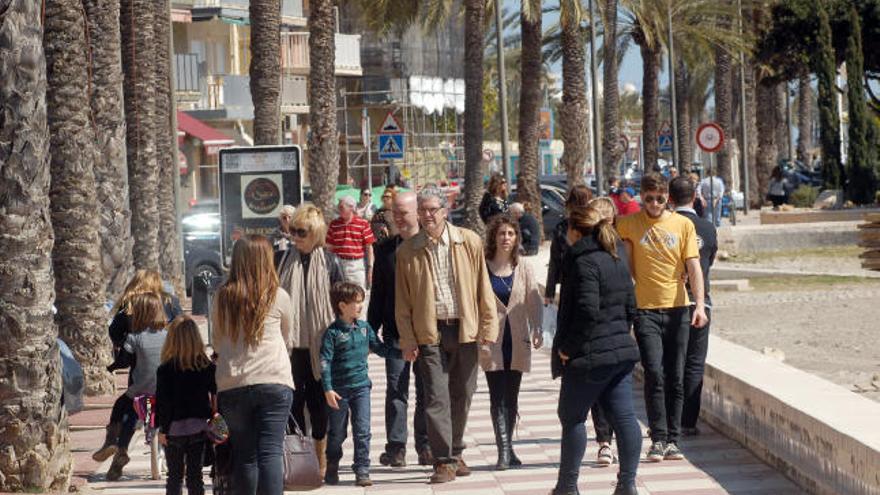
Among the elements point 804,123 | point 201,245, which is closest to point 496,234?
point 201,245

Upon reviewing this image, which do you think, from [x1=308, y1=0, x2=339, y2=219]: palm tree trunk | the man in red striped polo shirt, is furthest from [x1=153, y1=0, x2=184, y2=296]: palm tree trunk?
the man in red striped polo shirt

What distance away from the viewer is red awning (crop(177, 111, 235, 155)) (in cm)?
5253

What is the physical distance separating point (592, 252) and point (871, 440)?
5.97ft

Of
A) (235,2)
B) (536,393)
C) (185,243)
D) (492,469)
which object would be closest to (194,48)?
(235,2)

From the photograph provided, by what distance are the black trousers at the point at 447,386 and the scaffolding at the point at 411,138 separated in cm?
6157

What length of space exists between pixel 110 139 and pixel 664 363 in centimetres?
887

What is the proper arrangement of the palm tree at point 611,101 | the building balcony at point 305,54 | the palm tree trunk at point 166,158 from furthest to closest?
the building balcony at point 305,54
the palm tree at point 611,101
the palm tree trunk at point 166,158

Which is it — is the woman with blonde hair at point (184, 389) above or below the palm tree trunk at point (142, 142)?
below

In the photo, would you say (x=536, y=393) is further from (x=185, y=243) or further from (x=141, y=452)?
(x=185, y=243)

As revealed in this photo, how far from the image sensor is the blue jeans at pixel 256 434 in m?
8.37

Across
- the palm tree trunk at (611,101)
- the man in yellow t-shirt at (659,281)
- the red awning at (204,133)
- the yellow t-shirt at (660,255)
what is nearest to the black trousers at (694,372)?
the man in yellow t-shirt at (659,281)

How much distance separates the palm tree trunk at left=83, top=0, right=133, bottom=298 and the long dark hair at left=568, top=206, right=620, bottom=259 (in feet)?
30.4

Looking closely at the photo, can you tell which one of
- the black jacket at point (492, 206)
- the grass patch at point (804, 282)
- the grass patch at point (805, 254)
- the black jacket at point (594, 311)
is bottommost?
the grass patch at point (804, 282)

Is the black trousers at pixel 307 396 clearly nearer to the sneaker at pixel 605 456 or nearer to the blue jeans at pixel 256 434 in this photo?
the sneaker at pixel 605 456
